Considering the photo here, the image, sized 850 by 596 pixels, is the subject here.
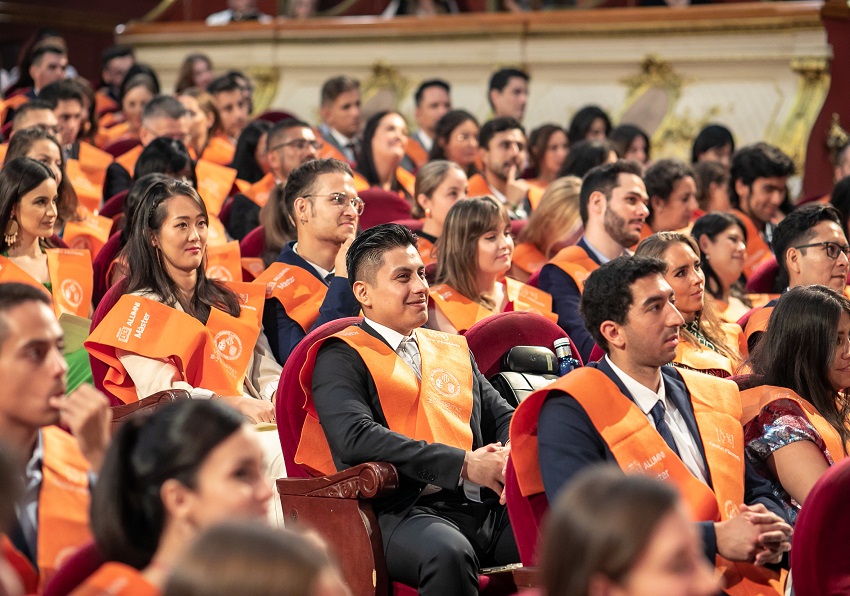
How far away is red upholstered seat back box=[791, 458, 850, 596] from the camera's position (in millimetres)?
2676

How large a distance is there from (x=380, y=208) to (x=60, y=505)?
358 cm

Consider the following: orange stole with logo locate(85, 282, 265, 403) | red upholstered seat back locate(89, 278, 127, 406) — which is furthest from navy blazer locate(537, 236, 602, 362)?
red upholstered seat back locate(89, 278, 127, 406)

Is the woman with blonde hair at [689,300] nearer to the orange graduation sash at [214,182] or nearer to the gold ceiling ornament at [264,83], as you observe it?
the orange graduation sash at [214,182]

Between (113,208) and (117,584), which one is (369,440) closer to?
(117,584)

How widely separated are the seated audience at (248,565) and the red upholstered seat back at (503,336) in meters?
2.23

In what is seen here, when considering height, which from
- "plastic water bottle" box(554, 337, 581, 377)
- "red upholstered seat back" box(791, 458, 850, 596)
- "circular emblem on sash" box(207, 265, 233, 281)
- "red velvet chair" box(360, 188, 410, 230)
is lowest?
"red upholstered seat back" box(791, 458, 850, 596)

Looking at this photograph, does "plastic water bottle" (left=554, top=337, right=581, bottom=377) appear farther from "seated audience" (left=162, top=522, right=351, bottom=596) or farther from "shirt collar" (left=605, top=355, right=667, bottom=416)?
"seated audience" (left=162, top=522, right=351, bottom=596)

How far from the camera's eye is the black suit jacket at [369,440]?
3225 mm

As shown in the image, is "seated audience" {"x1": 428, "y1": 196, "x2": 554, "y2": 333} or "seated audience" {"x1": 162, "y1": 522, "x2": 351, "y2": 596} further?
"seated audience" {"x1": 428, "y1": 196, "x2": 554, "y2": 333}

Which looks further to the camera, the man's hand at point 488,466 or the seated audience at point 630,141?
the seated audience at point 630,141

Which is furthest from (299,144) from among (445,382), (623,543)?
Result: (623,543)

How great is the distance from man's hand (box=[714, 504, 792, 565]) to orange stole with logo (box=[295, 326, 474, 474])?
921mm

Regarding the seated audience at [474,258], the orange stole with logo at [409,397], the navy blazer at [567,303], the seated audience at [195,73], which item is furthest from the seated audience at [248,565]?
the seated audience at [195,73]

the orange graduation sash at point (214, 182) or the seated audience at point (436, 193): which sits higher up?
the orange graduation sash at point (214, 182)
